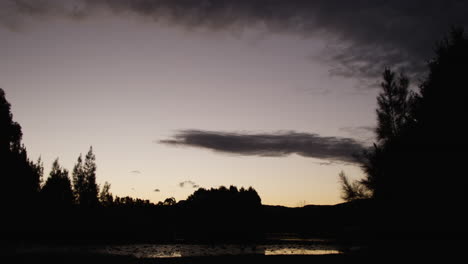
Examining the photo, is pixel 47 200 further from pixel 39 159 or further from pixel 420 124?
pixel 420 124

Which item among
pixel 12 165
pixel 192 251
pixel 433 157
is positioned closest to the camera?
pixel 433 157

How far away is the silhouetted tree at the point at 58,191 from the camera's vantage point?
7144 cm

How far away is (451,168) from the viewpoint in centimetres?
2047

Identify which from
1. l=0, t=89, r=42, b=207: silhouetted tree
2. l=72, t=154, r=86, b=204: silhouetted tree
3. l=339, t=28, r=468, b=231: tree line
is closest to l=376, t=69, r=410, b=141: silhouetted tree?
l=339, t=28, r=468, b=231: tree line

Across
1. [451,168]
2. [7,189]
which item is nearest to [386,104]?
[451,168]

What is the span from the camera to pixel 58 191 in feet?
251

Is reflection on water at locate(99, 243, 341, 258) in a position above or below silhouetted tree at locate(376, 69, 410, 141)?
below

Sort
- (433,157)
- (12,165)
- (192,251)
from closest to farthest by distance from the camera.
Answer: (433,157)
(192,251)
(12,165)

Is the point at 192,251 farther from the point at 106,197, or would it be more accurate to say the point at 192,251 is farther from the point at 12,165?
the point at 106,197

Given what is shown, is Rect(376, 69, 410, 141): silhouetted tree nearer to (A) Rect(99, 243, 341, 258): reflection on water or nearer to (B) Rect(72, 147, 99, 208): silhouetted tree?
(A) Rect(99, 243, 341, 258): reflection on water

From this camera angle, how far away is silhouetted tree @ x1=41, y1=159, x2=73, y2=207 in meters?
71.4

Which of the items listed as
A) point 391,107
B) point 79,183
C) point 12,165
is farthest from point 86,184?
point 391,107

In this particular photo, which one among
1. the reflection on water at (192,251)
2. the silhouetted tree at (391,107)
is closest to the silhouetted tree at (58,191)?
the reflection on water at (192,251)

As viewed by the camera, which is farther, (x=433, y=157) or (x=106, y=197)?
(x=106, y=197)
